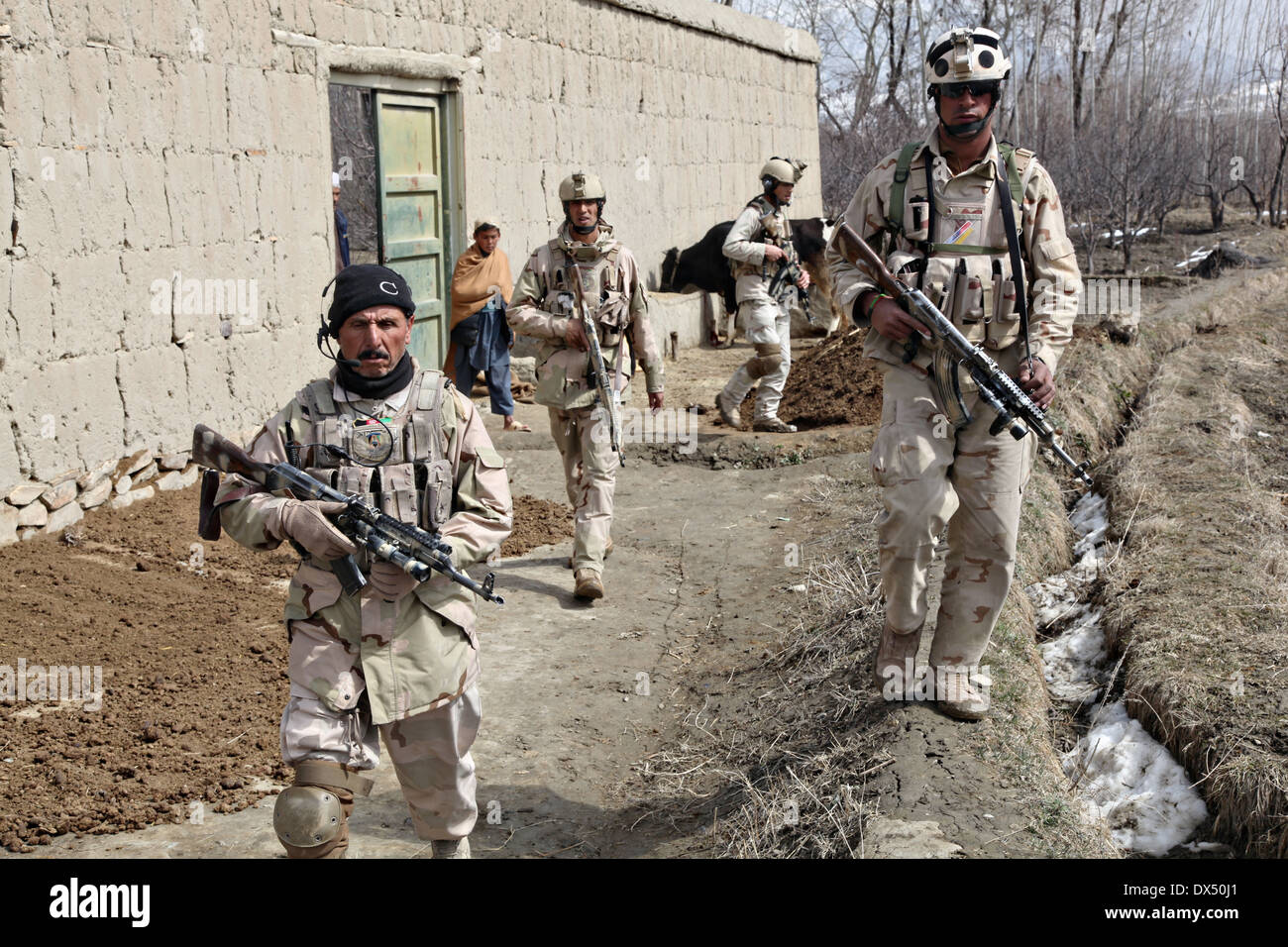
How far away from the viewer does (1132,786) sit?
4320 mm

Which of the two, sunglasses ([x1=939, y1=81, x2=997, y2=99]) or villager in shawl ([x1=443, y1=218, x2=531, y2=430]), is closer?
sunglasses ([x1=939, y1=81, x2=997, y2=99])

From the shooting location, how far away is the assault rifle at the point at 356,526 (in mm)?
2969

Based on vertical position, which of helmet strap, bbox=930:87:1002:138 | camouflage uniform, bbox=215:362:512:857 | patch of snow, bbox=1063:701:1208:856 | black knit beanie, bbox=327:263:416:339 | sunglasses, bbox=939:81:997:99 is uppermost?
Answer: sunglasses, bbox=939:81:997:99

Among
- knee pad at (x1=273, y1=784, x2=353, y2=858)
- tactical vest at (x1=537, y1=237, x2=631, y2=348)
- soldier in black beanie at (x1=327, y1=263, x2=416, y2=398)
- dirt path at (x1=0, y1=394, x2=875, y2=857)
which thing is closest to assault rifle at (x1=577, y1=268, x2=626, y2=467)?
tactical vest at (x1=537, y1=237, x2=631, y2=348)

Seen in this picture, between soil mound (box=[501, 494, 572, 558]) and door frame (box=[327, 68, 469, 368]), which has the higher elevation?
door frame (box=[327, 68, 469, 368])

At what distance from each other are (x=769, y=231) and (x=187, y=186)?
4.13m

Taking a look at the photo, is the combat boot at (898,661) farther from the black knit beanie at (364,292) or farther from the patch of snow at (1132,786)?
the black knit beanie at (364,292)

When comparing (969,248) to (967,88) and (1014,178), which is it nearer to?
(1014,178)

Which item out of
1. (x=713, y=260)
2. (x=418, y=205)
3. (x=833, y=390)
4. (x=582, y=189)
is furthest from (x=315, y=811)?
(x=713, y=260)

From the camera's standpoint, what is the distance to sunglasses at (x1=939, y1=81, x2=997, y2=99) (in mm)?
3893

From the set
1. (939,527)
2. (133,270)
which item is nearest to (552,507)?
(133,270)

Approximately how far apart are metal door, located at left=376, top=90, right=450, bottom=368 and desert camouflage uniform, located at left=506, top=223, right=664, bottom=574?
2.90m

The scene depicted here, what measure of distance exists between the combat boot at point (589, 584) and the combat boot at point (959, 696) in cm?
219

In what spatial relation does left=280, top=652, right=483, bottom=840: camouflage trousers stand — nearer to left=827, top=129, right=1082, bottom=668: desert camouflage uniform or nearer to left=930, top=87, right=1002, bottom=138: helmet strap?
left=827, top=129, right=1082, bottom=668: desert camouflage uniform
